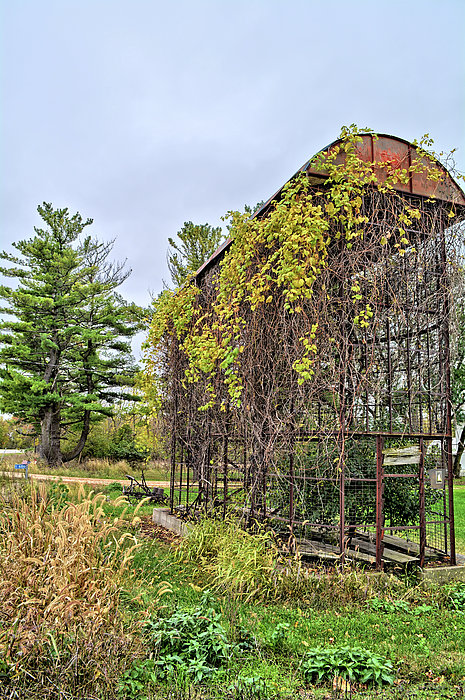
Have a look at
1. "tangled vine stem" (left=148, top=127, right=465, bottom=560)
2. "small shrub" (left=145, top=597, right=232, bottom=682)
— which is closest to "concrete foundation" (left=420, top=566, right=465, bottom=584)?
"tangled vine stem" (left=148, top=127, right=465, bottom=560)

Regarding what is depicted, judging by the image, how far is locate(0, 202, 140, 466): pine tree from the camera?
18484 millimetres

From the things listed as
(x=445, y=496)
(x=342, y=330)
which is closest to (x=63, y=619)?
(x=342, y=330)

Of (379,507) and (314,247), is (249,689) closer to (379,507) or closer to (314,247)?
(379,507)

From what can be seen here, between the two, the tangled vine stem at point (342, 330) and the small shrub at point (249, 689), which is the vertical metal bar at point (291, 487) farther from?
the small shrub at point (249, 689)

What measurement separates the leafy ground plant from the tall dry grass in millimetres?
1055

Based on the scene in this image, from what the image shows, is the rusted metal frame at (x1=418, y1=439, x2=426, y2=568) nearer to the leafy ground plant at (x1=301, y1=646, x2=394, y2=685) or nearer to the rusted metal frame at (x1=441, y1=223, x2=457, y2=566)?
the rusted metal frame at (x1=441, y1=223, x2=457, y2=566)

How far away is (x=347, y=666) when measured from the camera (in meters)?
2.81

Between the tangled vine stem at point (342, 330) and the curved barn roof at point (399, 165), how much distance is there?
0.02m

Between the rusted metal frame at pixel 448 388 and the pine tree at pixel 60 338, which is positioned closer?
the rusted metal frame at pixel 448 388

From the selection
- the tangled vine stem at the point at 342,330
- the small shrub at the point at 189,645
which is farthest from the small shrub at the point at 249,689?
the tangled vine stem at the point at 342,330

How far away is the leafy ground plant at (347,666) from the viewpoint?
9.11 feet

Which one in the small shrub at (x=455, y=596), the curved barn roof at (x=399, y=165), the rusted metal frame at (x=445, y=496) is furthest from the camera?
the rusted metal frame at (x=445, y=496)

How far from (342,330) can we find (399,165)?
1963 millimetres

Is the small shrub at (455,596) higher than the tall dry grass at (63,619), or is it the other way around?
the tall dry grass at (63,619)
